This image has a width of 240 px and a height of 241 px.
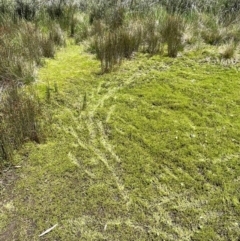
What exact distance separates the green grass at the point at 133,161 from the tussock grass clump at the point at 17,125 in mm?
98

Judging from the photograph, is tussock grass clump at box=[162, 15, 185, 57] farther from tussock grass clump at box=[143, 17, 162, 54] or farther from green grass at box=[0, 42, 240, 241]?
green grass at box=[0, 42, 240, 241]

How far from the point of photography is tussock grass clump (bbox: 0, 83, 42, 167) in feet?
8.04

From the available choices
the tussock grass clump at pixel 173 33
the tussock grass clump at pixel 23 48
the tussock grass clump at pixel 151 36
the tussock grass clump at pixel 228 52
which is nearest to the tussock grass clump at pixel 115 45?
the tussock grass clump at pixel 151 36

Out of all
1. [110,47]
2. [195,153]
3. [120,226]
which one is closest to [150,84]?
[110,47]

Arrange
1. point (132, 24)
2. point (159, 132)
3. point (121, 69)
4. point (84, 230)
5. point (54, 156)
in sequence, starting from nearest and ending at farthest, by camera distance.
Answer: point (84, 230) < point (54, 156) < point (159, 132) < point (121, 69) < point (132, 24)

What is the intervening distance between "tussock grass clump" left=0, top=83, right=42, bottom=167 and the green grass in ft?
0.32

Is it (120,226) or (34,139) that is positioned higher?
(34,139)

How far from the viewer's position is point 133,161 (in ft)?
8.14

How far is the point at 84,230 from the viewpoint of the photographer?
199 centimetres

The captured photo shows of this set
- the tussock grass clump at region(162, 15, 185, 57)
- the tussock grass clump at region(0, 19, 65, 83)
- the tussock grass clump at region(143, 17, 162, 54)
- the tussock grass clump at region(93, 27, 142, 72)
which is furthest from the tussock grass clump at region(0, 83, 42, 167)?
the tussock grass clump at region(162, 15, 185, 57)

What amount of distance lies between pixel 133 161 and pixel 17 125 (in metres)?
1.10

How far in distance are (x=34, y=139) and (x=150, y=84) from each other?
1515mm

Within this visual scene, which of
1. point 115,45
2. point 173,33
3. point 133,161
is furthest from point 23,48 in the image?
point 133,161

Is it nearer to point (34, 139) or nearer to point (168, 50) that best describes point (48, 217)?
point (34, 139)
